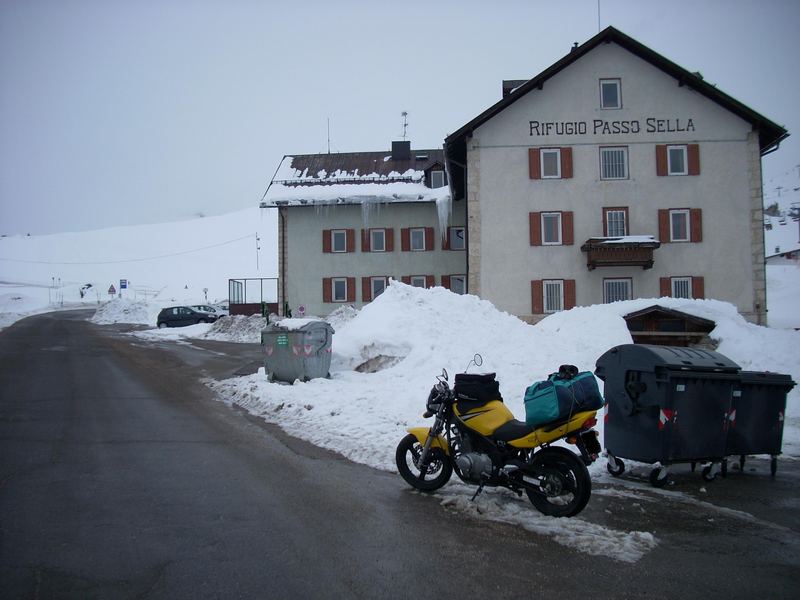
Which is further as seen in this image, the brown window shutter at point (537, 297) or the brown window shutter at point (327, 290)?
the brown window shutter at point (327, 290)

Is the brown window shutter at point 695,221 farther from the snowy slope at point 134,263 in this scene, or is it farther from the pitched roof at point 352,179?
the snowy slope at point 134,263

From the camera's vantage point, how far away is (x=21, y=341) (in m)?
27.9

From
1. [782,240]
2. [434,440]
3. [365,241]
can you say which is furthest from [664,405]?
[782,240]

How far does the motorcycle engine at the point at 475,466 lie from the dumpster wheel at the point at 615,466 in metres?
2.17

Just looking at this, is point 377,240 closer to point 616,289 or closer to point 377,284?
point 377,284

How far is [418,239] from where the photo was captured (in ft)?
122

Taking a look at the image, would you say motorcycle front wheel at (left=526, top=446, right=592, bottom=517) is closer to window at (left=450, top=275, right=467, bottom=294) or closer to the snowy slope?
window at (left=450, top=275, right=467, bottom=294)

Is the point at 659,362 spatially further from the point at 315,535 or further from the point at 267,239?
the point at 267,239

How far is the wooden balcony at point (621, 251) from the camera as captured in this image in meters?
28.4

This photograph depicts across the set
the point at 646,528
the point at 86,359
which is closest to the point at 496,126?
the point at 86,359

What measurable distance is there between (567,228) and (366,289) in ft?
39.8

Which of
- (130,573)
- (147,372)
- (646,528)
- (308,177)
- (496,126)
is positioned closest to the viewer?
(130,573)

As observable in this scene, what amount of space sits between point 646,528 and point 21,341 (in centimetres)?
2864

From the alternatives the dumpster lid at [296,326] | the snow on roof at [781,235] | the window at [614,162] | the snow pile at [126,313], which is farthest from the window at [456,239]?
the snow on roof at [781,235]
